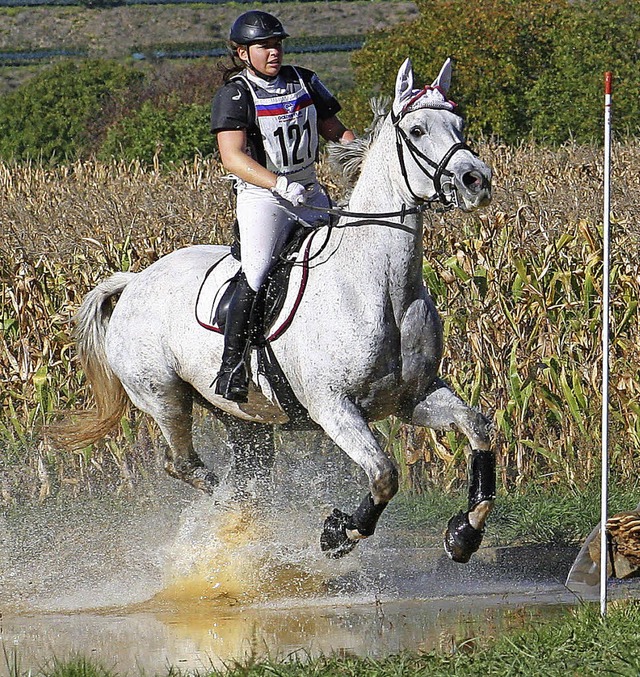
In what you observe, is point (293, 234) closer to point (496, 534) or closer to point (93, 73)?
point (496, 534)

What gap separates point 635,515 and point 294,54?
56892 millimetres

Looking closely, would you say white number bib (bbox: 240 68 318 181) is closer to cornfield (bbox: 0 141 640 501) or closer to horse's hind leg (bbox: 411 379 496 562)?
horse's hind leg (bbox: 411 379 496 562)

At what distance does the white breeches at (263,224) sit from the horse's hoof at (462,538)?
152 cm

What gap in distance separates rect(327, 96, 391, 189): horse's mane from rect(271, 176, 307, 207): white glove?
0.44 meters

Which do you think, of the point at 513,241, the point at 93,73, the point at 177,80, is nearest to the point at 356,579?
the point at 513,241

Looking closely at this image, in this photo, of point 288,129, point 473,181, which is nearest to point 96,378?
point 288,129

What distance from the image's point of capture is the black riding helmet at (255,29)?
6.23 meters

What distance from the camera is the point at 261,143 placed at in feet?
21.0

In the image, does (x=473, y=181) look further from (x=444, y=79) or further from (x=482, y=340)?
(x=482, y=340)

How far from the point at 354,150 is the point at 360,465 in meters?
1.56

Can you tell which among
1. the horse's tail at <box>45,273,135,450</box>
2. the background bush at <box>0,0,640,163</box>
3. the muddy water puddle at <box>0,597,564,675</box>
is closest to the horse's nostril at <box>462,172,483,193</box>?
the muddy water puddle at <box>0,597,564,675</box>

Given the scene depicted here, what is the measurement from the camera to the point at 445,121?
5.67 metres

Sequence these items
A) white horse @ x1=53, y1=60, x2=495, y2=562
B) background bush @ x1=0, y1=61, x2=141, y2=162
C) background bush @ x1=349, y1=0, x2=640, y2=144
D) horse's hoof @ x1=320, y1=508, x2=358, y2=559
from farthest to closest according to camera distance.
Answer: background bush @ x1=0, y1=61, x2=141, y2=162 → background bush @ x1=349, y1=0, x2=640, y2=144 → horse's hoof @ x1=320, y1=508, x2=358, y2=559 → white horse @ x1=53, y1=60, x2=495, y2=562

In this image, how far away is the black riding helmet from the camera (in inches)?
245
